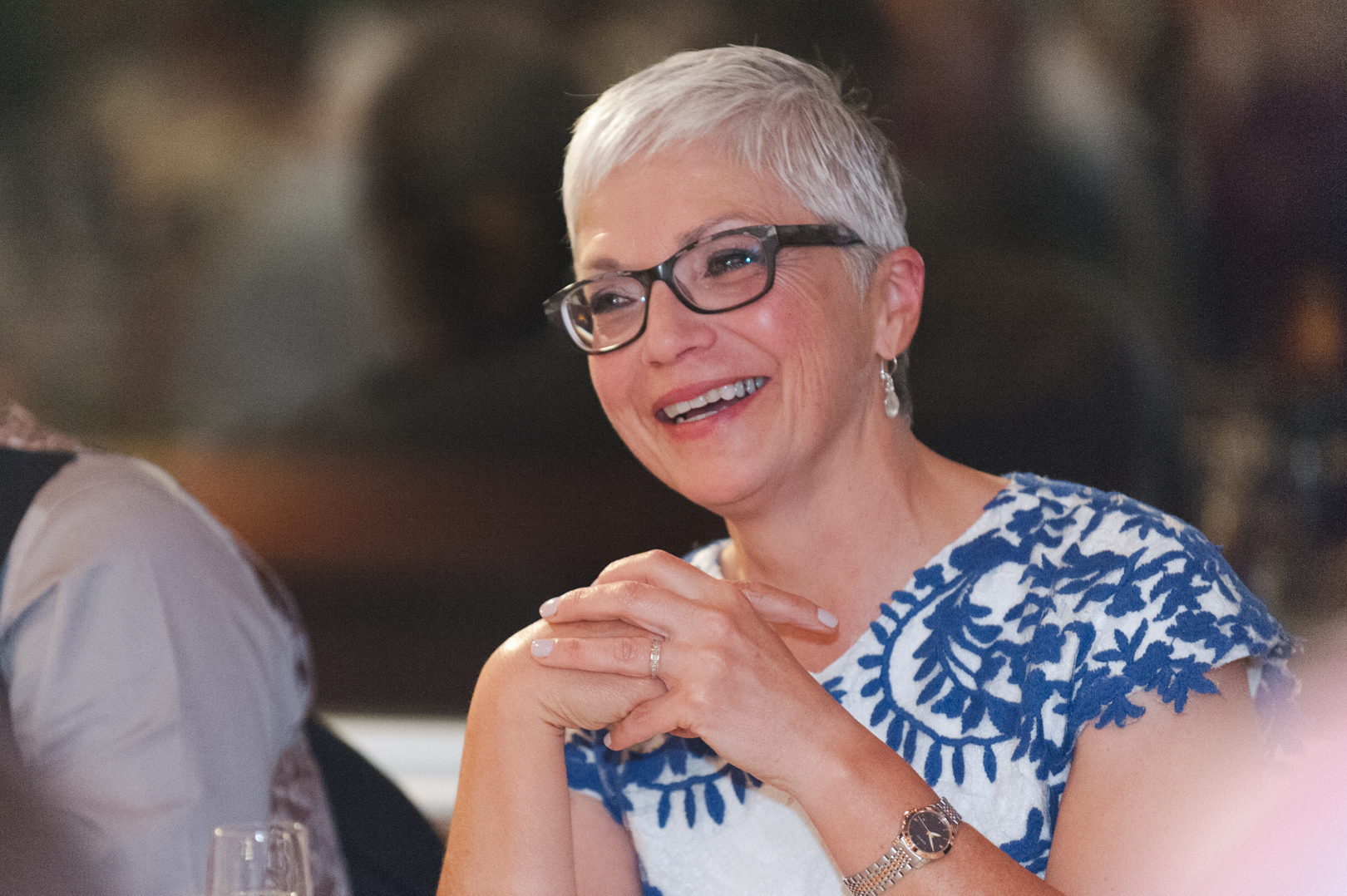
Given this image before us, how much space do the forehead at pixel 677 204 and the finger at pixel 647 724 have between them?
1.51 ft

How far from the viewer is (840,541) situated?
1.41 meters

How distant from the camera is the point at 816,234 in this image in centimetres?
136

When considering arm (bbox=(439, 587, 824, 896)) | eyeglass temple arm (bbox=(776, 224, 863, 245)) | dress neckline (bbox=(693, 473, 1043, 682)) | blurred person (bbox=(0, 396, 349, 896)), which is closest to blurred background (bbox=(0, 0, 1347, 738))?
dress neckline (bbox=(693, 473, 1043, 682))

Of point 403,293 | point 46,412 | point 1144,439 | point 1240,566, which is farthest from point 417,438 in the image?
point 1240,566

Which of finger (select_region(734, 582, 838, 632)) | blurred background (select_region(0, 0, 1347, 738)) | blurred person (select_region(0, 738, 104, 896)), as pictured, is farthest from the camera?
blurred background (select_region(0, 0, 1347, 738))

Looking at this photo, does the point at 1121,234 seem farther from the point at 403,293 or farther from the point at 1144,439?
the point at 403,293

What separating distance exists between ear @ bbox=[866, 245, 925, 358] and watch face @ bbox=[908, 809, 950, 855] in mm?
591

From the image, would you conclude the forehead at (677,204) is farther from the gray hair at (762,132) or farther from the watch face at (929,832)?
the watch face at (929,832)

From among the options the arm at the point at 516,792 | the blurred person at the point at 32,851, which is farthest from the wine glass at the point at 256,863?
the arm at the point at 516,792

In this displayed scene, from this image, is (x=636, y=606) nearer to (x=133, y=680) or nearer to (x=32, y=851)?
(x=32, y=851)

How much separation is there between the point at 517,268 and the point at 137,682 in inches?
→ 83.4

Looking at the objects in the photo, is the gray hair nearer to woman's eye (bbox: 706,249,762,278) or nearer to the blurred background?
woman's eye (bbox: 706,249,762,278)

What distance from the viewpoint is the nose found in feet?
4.30

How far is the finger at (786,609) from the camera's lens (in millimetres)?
1246
